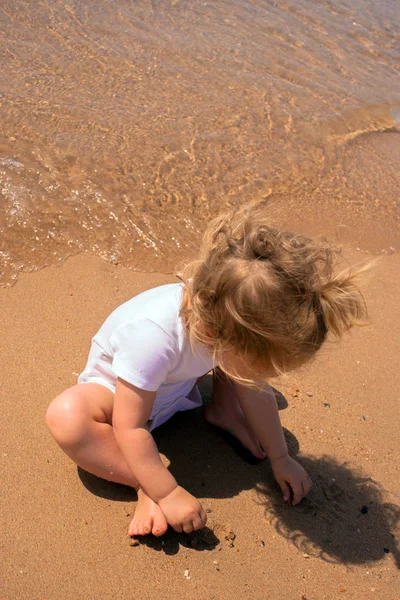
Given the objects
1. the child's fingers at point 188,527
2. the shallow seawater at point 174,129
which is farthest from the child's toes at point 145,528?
the shallow seawater at point 174,129

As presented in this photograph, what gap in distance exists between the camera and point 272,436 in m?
2.20

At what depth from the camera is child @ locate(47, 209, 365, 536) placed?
5.77 feet

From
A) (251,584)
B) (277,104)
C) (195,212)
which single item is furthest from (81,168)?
(251,584)

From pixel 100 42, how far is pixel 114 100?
93cm

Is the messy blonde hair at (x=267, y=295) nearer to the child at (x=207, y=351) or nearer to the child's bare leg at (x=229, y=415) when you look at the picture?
the child at (x=207, y=351)

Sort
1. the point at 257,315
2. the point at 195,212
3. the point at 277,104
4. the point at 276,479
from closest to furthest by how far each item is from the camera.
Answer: the point at 257,315, the point at 276,479, the point at 195,212, the point at 277,104

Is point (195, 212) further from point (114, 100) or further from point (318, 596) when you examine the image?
point (318, 596)

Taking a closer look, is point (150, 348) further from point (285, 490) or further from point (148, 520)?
point (285, 490)

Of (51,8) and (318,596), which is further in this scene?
(51,8)

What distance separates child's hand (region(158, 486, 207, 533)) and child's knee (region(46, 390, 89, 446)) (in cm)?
33

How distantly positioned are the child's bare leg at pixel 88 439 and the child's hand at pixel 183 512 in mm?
59

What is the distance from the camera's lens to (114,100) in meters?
4.21

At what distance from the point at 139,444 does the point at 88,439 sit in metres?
0.18

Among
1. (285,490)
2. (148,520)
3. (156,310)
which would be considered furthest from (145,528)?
(156,310)
